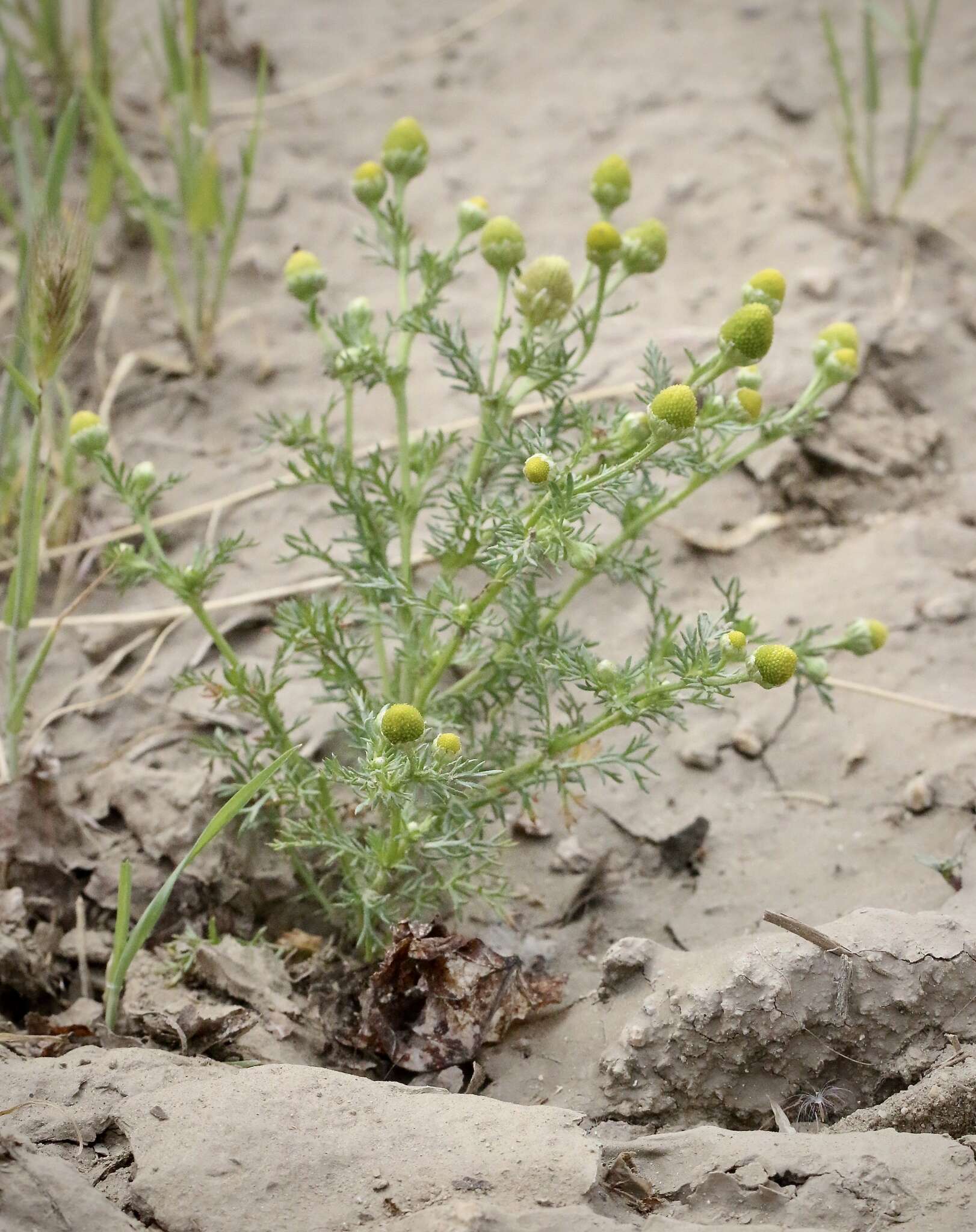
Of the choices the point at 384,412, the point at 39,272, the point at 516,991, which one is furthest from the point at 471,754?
the point at 384,412

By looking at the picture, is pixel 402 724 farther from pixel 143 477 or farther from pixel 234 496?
pixel 234 496

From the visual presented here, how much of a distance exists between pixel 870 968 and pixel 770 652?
533 mm

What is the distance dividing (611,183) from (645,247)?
0.55 feet

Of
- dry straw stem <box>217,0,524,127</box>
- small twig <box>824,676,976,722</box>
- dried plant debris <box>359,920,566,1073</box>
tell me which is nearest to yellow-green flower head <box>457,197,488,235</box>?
small twig <box>824,676,976,722</box>

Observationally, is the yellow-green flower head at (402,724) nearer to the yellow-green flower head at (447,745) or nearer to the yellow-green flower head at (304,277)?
the yellow-green flower head at (447,745)

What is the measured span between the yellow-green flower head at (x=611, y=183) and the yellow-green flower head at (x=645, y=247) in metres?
0.10

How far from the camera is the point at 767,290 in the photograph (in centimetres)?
213

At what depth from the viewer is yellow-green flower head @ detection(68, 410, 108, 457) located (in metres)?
2.22

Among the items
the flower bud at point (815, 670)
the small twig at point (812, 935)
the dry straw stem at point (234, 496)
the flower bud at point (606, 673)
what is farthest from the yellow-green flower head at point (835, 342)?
the small twig at point (812, 935)

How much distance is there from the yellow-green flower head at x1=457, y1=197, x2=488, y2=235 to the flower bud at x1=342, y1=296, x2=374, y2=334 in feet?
0.85

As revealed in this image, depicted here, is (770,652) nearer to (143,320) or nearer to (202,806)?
(202,806)

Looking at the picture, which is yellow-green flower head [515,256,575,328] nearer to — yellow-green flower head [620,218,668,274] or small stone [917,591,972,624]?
yellow-green flower head [620,218,668,274]

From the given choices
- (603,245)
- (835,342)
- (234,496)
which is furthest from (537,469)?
(234,496)

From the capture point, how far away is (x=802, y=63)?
4.33 m
